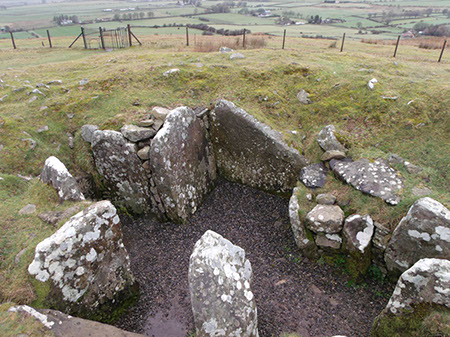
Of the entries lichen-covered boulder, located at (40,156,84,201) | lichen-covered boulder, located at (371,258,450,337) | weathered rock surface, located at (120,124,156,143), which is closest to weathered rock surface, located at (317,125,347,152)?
lichen-covered boulder, located at (371,258,450,337)

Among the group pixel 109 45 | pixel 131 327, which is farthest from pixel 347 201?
pixel 109 45

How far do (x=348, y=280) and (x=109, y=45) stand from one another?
25.7 meters

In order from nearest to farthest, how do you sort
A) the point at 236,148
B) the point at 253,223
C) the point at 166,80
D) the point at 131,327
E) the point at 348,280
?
1. the point at 131,327
2. the point at 348,280
3. the point at 253,223
4. the point at 236,148
5. the point at 166,80

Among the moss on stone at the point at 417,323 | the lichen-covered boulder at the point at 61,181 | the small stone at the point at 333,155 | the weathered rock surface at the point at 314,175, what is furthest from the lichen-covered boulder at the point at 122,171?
the moss on stone at the point at 417,323

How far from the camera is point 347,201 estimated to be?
9.22m

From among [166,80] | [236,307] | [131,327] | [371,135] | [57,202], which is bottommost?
[131,327]

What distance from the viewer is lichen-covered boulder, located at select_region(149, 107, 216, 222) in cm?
1002

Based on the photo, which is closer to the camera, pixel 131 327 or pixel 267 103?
pixel 131 327

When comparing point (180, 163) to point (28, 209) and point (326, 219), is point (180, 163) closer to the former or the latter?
point (28, 209)

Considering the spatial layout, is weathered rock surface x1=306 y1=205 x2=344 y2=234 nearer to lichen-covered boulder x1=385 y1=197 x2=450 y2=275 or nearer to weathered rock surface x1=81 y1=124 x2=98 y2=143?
lichen-covered boulder x1=385 y1=197 x2=450 y2=275

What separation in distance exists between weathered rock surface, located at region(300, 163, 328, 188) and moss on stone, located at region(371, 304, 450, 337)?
14.8 ft

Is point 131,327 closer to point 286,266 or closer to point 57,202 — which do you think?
point 57,202

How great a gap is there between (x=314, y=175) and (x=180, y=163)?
5.01 meters

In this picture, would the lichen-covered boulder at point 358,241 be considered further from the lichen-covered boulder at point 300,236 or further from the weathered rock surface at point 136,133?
the weathered rock surface at point 136,133
